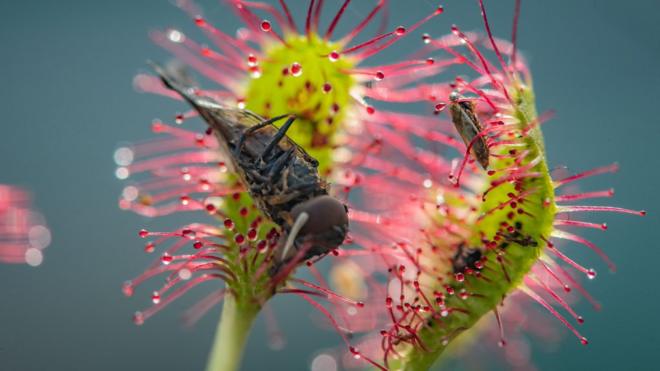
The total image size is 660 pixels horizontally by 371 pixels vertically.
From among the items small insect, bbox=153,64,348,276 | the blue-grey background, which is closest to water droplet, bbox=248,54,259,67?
small insect, bbox=153,64,348,276

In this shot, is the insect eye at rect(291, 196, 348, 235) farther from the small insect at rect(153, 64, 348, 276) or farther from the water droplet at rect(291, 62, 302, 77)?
the water droplet at rect(291, 62, 302, 77)

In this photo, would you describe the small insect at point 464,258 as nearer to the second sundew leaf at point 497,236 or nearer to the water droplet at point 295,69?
the second sundew leaf at point 497,236

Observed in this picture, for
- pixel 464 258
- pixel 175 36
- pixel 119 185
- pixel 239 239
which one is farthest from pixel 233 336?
pixel 119 185

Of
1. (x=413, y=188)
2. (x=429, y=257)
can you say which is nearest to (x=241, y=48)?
(x=413, y=188)

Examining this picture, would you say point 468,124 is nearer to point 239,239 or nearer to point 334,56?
point 334,56

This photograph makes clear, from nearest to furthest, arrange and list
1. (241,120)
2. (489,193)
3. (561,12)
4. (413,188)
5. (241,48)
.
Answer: (241,120), (489,193), (241,48), (413,188), (561,12)

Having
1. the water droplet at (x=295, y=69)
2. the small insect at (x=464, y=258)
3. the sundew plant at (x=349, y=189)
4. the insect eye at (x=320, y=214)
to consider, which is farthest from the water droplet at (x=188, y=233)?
the small insect at (x=464, y=258)

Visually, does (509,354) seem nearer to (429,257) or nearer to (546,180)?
(429,257)
